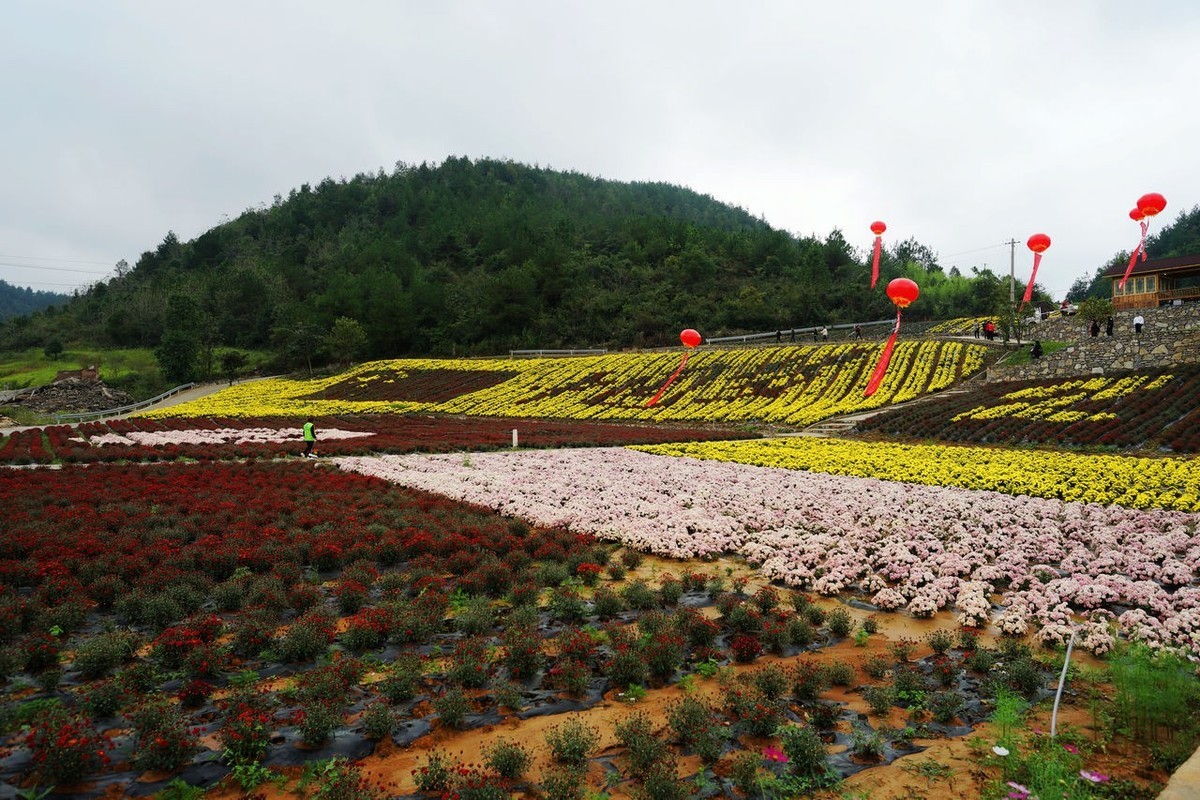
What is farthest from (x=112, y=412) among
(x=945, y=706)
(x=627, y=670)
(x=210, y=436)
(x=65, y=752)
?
(x=945, y=706)

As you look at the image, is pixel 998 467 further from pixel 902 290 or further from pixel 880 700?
pixel 880 700

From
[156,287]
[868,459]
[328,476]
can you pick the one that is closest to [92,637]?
[328,476]

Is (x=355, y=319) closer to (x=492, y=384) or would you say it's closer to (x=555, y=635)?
(x=492, y=384)

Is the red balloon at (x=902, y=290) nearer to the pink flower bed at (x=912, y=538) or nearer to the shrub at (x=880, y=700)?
the pink flower bed at (x=912, y=538)

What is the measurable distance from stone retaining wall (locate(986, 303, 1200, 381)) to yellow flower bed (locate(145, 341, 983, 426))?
13.1 ft

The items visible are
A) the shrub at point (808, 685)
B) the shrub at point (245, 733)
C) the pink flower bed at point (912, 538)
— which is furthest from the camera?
the pink flower bed at point (912, 538)

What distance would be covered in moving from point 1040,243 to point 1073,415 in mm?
6568

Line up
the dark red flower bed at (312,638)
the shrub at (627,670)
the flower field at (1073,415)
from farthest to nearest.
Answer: the flower field at (1073,415)
the shrub at (627,670)
the dark red flower bed at (312,638)

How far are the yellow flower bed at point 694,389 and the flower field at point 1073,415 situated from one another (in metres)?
4.84

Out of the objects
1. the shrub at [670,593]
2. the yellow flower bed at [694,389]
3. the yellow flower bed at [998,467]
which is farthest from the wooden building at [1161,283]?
the shrub at [670,593]

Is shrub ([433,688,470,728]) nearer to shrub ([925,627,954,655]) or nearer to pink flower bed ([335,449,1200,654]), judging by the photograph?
shrub ([925,627,954,655])

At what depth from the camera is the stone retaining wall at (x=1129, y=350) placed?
Answer: 2830 centimetres

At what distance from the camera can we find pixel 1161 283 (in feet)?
133

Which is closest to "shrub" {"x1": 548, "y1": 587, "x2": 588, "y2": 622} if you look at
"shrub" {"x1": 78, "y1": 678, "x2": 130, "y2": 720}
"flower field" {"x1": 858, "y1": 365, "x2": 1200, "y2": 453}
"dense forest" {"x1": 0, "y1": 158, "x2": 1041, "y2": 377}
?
"shrub" {"x1": 78, "y1": 678, "x2": 130, "y2": 720}
